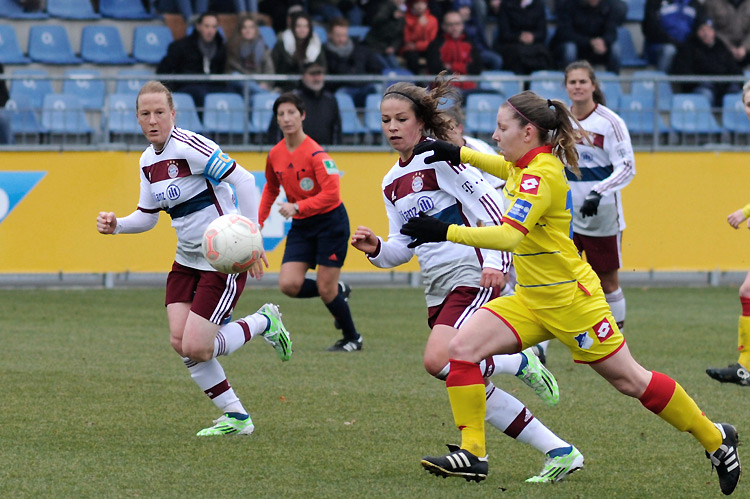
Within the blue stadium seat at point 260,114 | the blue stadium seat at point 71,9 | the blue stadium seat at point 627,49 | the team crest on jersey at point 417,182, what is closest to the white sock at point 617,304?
the team crest on jersey at point 417,182

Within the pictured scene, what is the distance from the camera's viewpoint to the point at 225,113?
1426 centimetres

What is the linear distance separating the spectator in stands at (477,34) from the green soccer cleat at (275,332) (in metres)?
10.1

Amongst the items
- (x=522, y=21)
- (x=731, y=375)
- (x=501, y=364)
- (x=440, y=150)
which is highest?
(x=440, y=150)

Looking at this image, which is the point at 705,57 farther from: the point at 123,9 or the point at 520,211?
the point at 520,211

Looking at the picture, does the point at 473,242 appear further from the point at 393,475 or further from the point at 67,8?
the point at 67,8

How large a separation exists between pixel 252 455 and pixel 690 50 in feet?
43.1

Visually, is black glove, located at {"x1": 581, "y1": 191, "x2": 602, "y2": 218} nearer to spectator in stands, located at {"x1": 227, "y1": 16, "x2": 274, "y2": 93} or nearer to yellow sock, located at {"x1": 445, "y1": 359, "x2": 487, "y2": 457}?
yellow sock, located at {"x1": 445, "y1": 359, "x2": 487, "y2": 457}

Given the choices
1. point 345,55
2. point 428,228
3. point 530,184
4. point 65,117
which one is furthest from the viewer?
point 345,55

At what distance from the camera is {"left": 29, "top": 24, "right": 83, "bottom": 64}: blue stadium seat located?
16.0 metres

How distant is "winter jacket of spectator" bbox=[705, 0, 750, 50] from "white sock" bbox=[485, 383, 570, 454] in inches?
544

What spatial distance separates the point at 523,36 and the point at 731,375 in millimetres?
9680

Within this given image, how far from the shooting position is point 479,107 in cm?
1467

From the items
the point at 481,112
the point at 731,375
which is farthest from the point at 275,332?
the point at 481,112

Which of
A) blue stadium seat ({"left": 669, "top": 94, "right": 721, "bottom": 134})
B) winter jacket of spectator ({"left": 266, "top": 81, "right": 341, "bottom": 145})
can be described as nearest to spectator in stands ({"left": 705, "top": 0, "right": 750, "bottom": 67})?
blue stadium seat ({"left": 669, "top": 94, "right": 721, "bottom": 134})
